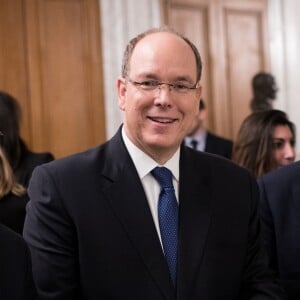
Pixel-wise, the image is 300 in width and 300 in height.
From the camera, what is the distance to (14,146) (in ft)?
9.61

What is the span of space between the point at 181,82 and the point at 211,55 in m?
3.91

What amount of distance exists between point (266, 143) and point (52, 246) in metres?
1.74

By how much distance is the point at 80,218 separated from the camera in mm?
1655

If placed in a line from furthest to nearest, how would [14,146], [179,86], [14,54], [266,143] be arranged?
1. [14,54]
2. [266,143]
3. [14,146]
4. [179,86]

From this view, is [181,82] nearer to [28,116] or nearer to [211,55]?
[28,116]

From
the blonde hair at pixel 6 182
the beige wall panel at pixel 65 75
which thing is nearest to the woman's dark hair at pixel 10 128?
the blonde hair at pixel 6 182

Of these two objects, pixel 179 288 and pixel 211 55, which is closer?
pixel 179 288

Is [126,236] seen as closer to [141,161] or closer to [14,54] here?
[141,161]

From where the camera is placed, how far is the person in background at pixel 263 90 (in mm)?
5289

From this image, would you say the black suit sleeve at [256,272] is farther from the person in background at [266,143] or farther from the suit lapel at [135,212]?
the person in background at [266,143]

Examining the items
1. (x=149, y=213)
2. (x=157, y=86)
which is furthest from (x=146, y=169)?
(x=157, y=86)

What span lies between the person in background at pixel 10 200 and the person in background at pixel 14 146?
0.29m

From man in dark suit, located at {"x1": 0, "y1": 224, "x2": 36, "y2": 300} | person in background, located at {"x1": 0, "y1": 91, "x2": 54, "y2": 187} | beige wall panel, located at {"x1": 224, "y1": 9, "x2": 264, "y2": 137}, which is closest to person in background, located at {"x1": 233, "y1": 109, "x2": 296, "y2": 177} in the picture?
person in background, located at {"x1": 0, "y1": 91, "x2": 54, "y2": 187}

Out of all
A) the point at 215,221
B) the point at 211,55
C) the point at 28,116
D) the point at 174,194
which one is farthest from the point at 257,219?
the point at 211,55
